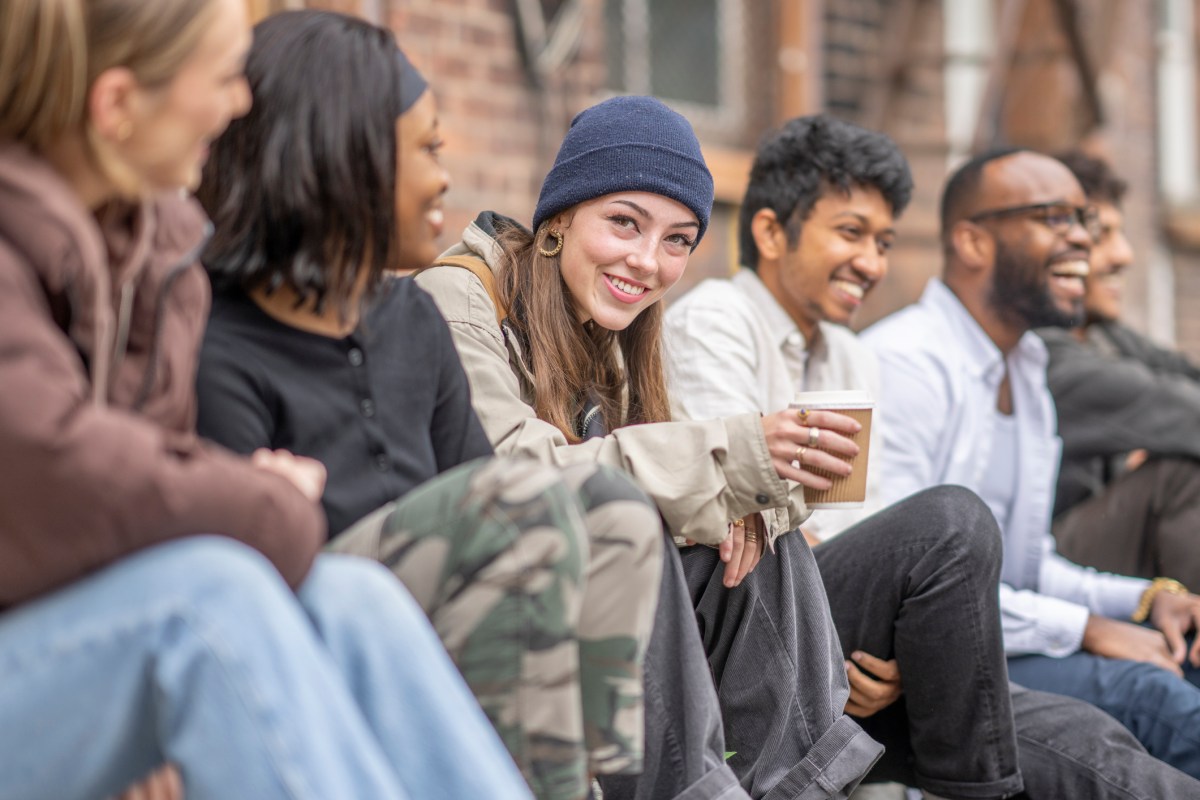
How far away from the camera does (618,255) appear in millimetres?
2713

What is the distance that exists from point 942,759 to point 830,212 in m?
1.39

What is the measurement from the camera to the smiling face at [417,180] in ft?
6.89

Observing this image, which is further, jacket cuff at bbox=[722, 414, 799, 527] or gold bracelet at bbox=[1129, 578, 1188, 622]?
gold bracelet at bbox=[1129, 578, 1188, 622]

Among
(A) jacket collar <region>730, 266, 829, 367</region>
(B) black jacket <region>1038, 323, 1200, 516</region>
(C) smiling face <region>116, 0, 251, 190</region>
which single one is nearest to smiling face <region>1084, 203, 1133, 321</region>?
(B) black jacket <region>1038, 323, 1200, 516</region>

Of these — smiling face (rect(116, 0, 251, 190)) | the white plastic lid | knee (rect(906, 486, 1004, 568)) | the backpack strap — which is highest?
smiling face (rect(116, 0, 251, 190))

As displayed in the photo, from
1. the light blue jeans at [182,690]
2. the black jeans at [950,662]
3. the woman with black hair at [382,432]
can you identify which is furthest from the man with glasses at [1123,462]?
the light blue jeans at [182,690]

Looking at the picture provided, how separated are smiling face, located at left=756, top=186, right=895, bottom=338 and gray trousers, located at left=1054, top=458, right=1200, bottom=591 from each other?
1.02m

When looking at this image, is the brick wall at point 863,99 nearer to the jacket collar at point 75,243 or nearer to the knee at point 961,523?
the knee at point 961,523

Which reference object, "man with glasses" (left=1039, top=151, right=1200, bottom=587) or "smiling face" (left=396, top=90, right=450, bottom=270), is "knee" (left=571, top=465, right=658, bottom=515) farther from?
"man with glasses" (left=1039, top=151, right=1200, bottom=587)

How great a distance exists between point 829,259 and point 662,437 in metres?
1.38

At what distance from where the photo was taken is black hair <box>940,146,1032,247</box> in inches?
168

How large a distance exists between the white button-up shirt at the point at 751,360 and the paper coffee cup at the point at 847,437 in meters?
0.60

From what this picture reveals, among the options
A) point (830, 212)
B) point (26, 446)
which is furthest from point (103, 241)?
point (830, 212)

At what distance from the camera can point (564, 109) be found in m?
4.99
